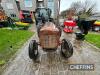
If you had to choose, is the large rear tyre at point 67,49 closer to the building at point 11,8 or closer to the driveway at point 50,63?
the driveway at point 50,63

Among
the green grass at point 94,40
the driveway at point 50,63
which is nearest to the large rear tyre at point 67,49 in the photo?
the driveway at point 50,63

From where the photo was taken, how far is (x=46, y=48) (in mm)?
7738

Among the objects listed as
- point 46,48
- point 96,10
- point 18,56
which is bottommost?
point 96,10

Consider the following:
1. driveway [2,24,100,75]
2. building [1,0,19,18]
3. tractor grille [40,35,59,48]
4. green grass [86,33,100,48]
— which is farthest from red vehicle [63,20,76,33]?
building [1,0,19,18]

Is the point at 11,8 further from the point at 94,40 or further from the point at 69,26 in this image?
the point at 94,40

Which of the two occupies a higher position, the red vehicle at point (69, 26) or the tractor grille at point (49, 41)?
the tractor grille at point (49, 41)

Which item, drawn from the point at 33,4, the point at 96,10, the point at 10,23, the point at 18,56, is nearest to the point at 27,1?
the point at 33,4

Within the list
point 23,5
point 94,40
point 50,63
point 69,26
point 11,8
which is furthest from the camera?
point 23,5

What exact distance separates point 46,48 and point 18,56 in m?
1.53

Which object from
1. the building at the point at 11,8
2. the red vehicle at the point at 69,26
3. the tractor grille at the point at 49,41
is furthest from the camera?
the building at the point at 11,8

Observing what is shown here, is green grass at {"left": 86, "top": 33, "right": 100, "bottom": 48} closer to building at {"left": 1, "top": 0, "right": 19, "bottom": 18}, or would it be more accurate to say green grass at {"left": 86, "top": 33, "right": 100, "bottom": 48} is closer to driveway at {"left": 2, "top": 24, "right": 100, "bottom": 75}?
driveway at {"left": 2, "top": 24, "right": 100, "bottom": 75}

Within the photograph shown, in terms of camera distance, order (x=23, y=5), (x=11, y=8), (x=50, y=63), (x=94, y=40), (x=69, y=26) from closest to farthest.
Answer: (x=50, y=63) < (x=94, y=40) < (x=69, y=26) < (x=11, y=8) < (x=23, y=5)

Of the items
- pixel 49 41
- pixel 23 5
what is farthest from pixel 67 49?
pixel 23 5

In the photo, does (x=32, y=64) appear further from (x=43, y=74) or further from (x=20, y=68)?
(x=43, y=74)
